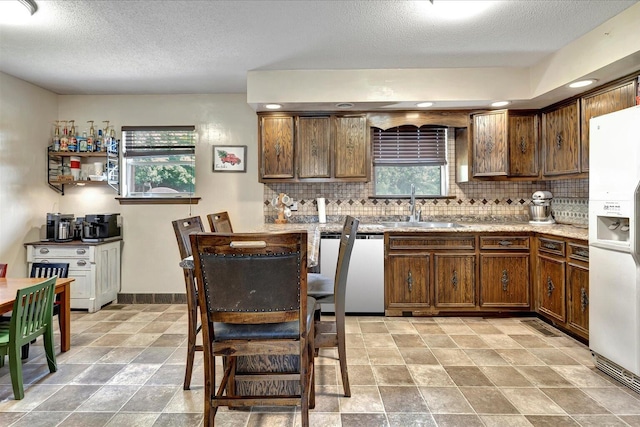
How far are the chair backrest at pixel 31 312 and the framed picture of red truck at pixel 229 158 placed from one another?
2297 mm

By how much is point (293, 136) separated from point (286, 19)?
156 centimetres

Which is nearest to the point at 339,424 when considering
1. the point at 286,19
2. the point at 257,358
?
the point at 257,358

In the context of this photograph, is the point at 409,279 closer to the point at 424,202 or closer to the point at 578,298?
the point at 424,202

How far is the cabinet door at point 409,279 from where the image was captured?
3842mm

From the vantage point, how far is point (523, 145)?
3996 mm

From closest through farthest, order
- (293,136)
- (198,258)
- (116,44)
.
→ (198,258) < (116,44) < (293,136)

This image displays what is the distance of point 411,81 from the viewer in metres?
3.76

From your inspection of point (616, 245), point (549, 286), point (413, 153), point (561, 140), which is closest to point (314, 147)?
point (413, 153)

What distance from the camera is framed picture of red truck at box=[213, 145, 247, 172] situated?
4516 millimetres

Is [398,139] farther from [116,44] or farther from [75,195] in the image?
[75,195]

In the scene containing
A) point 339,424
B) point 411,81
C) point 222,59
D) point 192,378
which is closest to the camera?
point 339,424

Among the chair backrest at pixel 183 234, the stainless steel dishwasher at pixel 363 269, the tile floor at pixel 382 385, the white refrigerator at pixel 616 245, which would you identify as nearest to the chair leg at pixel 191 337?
the tile floor at pixel 382 385

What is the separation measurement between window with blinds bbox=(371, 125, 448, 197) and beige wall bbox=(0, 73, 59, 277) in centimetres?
370

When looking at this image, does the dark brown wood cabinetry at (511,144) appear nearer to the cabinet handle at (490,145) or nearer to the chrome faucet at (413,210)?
the cabinet handle at (490,145)
